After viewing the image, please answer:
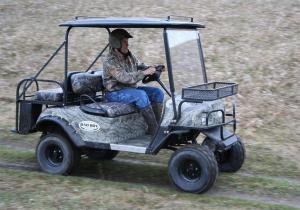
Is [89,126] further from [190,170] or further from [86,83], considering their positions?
[190,170]

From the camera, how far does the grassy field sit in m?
6.14

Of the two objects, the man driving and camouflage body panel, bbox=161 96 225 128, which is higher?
the man driving

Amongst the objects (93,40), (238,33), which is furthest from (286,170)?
(93,40)

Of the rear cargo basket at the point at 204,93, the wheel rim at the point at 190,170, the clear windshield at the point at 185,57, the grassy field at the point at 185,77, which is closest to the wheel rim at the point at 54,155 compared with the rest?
the grassy field at the point at 185,77

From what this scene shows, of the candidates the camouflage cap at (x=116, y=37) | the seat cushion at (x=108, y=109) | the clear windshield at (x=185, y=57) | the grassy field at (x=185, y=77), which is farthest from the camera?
the camouflage cap at (x=116, y=37)

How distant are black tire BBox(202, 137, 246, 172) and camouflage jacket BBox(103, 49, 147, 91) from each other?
1525 millimetres

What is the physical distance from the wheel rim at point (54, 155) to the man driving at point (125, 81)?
98 cm

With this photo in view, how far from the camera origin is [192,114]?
21.0 ft

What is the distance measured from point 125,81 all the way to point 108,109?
441 mm

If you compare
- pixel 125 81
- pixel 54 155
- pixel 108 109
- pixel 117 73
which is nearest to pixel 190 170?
pixel 108 109

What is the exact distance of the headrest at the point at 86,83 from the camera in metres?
7.21

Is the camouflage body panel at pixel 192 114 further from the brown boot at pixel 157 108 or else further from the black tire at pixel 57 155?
the black tire at pixel 57 155

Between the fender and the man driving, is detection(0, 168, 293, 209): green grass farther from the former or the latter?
the man driving

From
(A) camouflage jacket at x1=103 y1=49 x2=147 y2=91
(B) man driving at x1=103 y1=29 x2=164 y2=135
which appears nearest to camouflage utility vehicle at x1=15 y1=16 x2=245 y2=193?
(B) man driving at x1=103 y1=29 x2=164 y2=135
